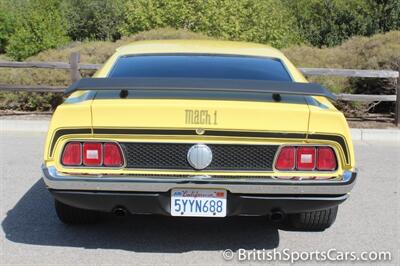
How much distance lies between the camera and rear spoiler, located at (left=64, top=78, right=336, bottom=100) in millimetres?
4062

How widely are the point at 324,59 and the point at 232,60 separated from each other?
25.3 feet

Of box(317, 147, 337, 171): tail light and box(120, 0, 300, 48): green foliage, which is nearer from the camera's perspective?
box(317, 147, 337, 171): tail light

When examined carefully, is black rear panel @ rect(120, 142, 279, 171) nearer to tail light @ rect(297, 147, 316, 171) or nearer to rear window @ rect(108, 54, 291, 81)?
tail light @ rect(297, 147, 316, 171)

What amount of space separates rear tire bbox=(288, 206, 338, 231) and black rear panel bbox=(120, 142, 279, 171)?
95 centimetres

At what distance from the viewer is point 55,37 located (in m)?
24.1

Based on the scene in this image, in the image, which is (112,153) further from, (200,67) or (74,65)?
(74,65)

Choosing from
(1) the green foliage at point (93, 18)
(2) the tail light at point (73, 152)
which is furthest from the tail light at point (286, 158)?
(1) the green foliage at point (93, 18)

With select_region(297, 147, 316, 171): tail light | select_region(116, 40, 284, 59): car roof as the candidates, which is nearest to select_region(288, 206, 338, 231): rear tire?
select_region(297, 147, 316, 171): tail light

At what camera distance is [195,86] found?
4.15 meters

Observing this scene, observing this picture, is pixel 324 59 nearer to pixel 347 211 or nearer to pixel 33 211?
pixel 347 211

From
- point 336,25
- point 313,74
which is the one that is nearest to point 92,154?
point 313,74

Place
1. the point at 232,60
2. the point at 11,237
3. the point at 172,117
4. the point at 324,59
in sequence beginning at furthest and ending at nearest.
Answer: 1. the point at 324,59
2. the point at 232,60
3. the point at 11,237
4. the point at 172,117

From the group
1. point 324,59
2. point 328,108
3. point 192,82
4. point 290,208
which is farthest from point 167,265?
point 324,59

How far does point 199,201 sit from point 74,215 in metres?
1.33
